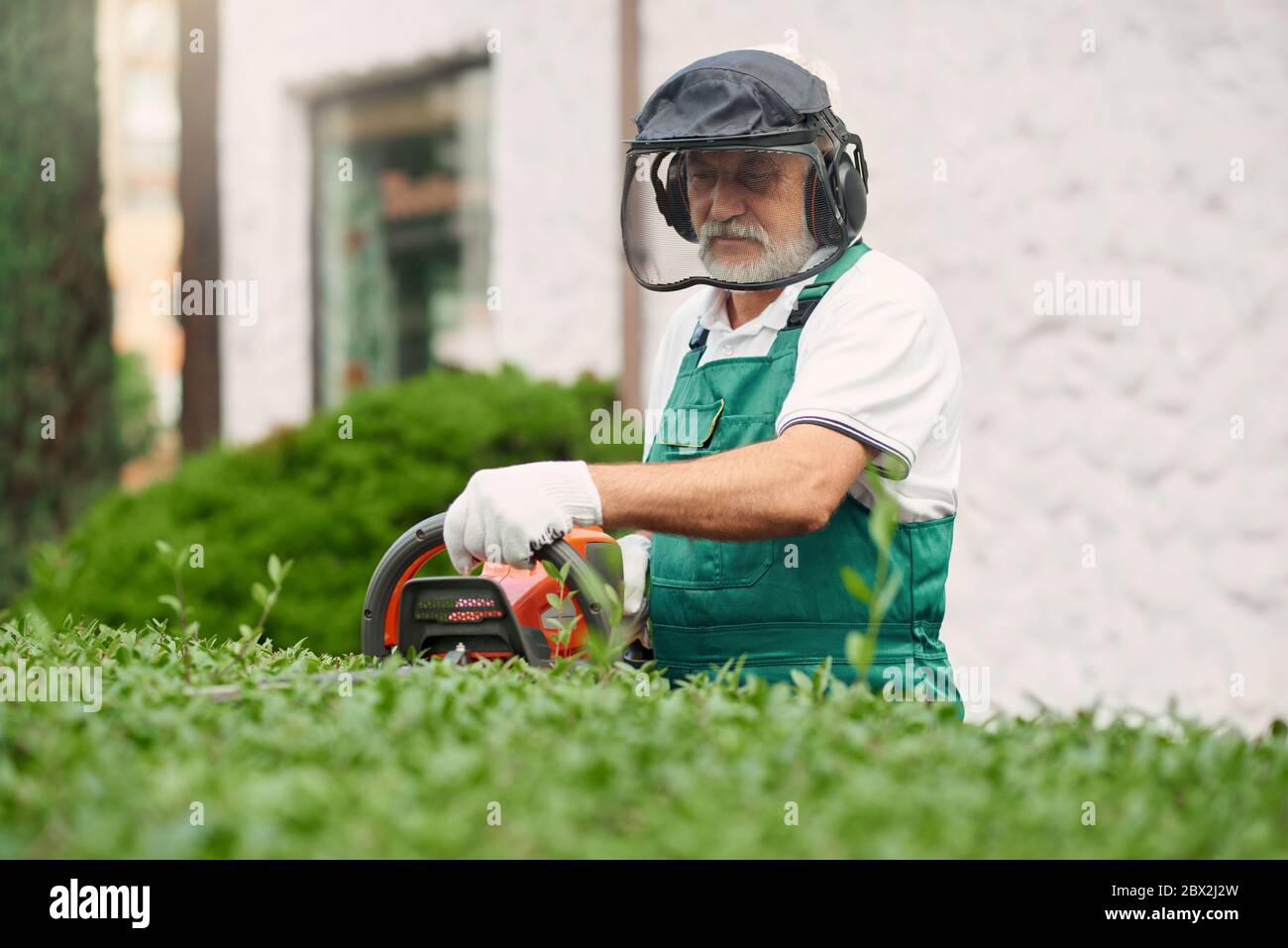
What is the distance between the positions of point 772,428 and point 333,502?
3749mm

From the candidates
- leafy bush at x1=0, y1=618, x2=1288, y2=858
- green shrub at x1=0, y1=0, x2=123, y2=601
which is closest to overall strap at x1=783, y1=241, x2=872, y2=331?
leafy bush at x1=0, y1=618, x2=1288, y2=858

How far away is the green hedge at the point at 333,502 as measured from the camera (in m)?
6.24

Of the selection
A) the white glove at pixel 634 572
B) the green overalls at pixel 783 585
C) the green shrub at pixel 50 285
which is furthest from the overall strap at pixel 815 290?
the green shrub at pixel 50 285

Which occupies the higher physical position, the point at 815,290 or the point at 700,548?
the point at 815,290

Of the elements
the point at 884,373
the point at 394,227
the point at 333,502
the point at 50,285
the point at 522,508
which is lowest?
the point at 333,502

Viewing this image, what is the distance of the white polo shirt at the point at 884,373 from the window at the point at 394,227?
18.8 feet

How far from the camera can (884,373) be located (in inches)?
110

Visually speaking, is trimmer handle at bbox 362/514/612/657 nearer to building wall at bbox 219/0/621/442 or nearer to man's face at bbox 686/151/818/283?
man's face at bbox 686/151/818/283

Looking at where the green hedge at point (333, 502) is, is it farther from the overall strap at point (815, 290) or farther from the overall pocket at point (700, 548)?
the overall strap at point (815, 290)

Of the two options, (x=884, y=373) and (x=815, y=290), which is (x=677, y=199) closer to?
(x=815, y=290)

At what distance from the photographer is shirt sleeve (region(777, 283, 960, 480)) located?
8.94 ft

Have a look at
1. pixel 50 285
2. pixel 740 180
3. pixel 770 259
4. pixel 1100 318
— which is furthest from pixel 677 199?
pixel 50 285
